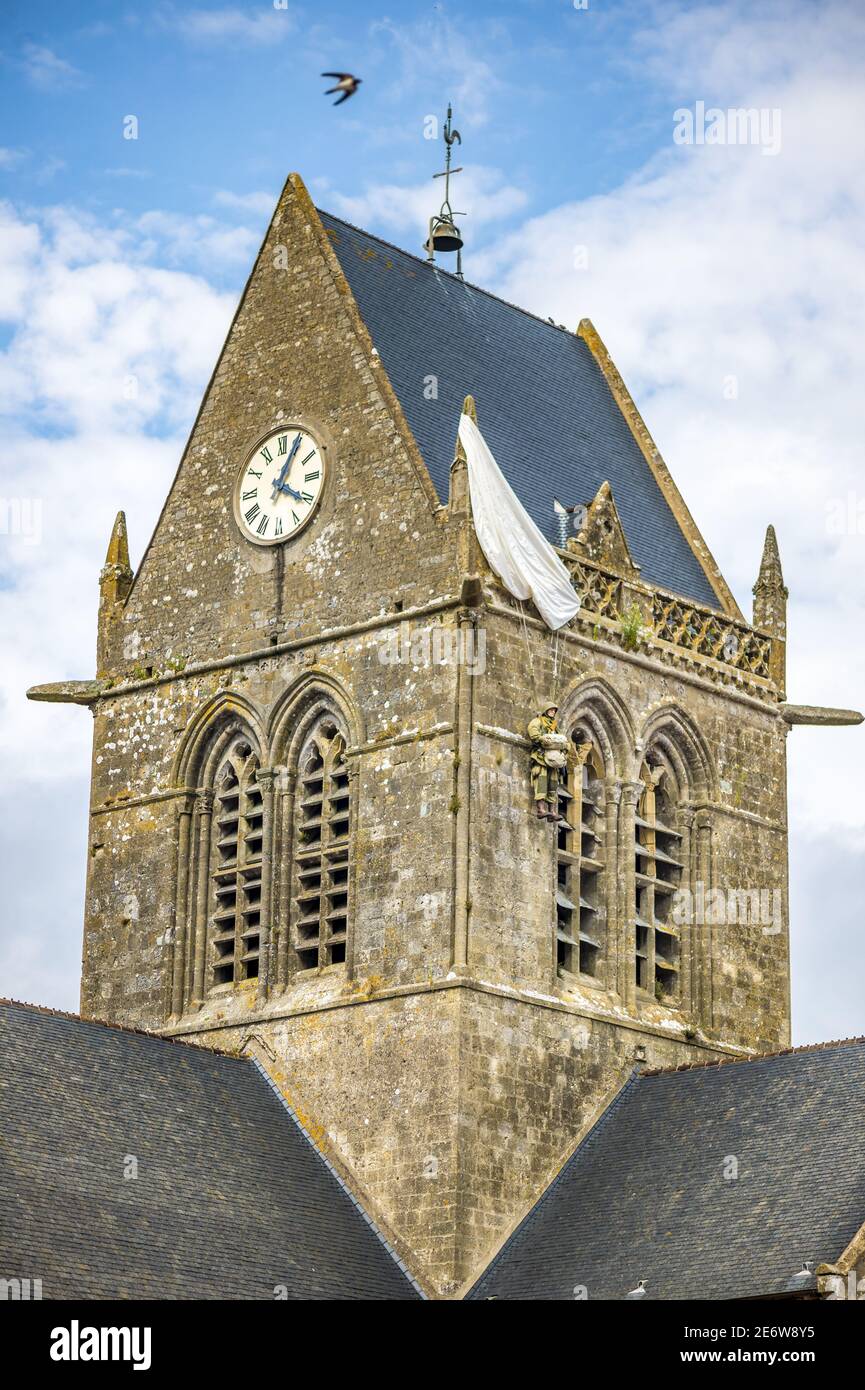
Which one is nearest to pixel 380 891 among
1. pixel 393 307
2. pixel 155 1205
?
pixel 155 1205

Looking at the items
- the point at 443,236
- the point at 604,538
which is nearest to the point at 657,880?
the point at 604,538

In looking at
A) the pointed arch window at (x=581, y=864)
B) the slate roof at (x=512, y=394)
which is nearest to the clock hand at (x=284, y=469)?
the slate roof at (x=512, y=394)

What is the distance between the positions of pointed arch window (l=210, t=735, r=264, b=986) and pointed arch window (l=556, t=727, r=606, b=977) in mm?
4193

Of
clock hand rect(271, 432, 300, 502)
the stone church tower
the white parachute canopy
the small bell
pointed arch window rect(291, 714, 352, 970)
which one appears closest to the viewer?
the stone church tower

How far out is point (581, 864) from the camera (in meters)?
41.6

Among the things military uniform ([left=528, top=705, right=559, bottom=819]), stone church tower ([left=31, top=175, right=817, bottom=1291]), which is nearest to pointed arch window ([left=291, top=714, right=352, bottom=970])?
stone church tower ([left=31, top=175, right=817, bottom=1291])

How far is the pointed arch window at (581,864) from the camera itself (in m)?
41.1

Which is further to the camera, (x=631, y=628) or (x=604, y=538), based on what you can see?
(x=604, y=538)

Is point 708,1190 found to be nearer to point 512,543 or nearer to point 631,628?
point 631,628

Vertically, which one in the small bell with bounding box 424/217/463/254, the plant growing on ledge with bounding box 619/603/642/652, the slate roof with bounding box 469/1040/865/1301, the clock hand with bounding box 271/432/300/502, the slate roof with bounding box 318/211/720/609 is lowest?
the slate roof with bounding box 469/1040/865/1301

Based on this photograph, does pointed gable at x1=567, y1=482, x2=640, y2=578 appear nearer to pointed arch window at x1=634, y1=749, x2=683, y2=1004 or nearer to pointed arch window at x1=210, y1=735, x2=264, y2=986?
pointed arch window at x1=634, y1=749, x2=683, y2=1004

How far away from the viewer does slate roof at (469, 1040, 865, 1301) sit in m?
35.1

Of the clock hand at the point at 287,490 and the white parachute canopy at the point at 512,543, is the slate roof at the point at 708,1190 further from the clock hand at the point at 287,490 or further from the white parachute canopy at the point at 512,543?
the clock hand at the point at 287,490

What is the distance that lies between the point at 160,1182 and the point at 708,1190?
6.61m
